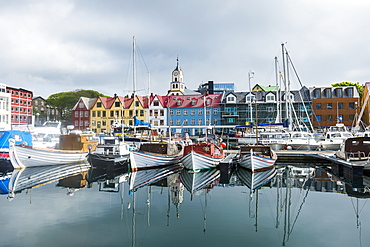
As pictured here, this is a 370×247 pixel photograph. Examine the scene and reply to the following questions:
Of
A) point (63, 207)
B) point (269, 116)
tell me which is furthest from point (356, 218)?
point (269, 116)

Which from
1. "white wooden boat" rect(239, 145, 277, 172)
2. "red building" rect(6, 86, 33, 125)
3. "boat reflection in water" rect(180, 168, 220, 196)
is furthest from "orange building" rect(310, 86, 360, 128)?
"red building" rect(6, 86, 33, 125)

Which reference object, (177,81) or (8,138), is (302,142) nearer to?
(8,138)

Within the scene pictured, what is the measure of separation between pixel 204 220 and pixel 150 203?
3790mm

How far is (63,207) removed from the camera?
48.1 ft

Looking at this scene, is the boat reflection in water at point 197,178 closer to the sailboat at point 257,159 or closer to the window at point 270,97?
→ the sailboat at point 257,159

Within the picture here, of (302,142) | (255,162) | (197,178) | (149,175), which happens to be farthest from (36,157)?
(302,142)

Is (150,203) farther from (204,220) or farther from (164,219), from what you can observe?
(204,220)

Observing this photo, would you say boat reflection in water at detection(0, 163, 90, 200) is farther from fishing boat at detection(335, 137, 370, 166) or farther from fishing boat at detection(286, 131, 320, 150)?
fishing boat at detection(286, 131, 320, 150)

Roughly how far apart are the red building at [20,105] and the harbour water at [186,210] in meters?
52.1

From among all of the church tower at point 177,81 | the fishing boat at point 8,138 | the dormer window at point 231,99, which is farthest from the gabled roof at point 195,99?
the fishing boat at point 8,138

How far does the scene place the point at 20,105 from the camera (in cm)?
7119

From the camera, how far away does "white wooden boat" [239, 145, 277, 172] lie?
23.2 m

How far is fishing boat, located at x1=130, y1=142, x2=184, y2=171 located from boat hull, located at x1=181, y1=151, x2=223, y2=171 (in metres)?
2.18

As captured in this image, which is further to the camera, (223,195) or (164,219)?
(223,195)
